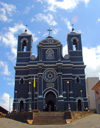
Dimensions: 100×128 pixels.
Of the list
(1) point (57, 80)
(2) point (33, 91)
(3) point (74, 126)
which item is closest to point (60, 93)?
(1) point (57, 80)

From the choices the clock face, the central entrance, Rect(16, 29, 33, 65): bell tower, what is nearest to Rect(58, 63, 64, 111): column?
the clock face

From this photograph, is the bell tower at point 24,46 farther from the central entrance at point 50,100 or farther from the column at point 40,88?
the central entrance at point 50,100

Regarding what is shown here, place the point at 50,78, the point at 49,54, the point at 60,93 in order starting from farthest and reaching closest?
the point at 49,54 → the point at 50,78 → the point at 60,93

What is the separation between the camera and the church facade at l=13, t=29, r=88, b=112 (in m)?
37.8

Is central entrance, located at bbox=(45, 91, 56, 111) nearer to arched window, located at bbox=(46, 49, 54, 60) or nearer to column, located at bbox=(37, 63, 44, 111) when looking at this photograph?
column, located at bbox=(37, 63, 44, 111)

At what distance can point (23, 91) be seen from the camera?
129 ft

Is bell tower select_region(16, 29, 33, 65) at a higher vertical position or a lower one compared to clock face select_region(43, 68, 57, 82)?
higher

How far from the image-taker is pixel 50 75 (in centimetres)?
3944

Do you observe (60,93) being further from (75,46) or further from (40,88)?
(75,46)

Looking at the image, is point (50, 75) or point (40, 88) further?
point (50, 75)

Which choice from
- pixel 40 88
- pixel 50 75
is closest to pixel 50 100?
pixel 40 88

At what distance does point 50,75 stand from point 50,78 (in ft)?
2.16

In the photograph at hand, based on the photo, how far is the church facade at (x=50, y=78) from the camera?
37.8 metres

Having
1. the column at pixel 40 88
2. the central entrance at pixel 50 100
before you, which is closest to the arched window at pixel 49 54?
the column at pixel 40 88
